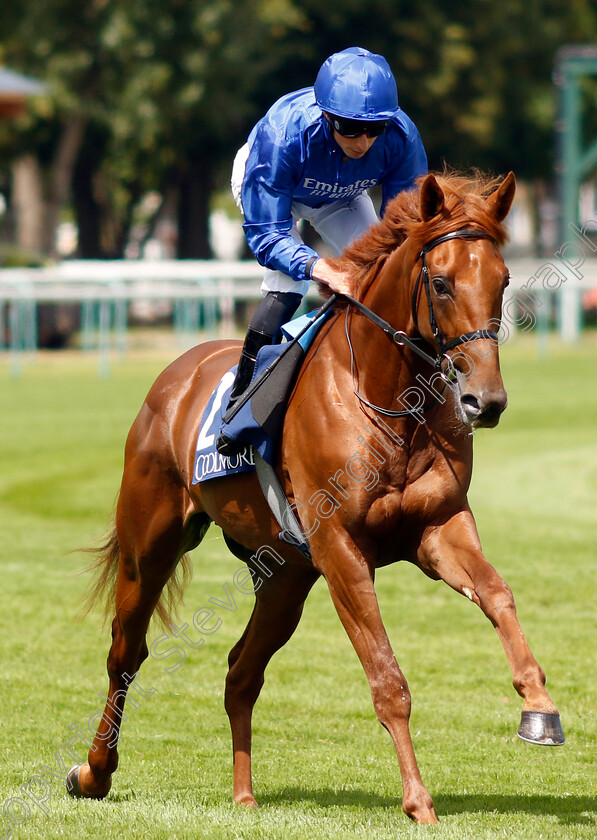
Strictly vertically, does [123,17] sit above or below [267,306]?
above

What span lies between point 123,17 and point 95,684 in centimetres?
2478

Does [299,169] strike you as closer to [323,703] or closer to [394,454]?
[394,454]

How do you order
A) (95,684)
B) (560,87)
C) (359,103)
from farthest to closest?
(560,87), (95,684), (359,103)

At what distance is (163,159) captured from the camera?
3362cm

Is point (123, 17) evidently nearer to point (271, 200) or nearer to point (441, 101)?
point (441, 101)

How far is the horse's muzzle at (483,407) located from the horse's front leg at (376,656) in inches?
26.2

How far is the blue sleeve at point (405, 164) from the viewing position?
4773mm

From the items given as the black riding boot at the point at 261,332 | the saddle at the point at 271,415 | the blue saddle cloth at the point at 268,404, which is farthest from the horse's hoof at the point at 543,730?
the black riding boot at the point at 261,332

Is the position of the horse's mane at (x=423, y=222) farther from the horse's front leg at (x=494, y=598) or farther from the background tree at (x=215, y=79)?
the background tree at (x=215, y=79)

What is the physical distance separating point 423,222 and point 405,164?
79cm

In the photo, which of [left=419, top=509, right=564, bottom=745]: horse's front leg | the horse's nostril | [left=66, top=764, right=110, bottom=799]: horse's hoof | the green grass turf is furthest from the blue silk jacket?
[left=66, top=764, right=110, bottom=799]: horse's hoof

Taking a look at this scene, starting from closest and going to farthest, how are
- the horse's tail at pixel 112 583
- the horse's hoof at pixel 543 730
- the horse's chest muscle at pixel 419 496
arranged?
1. the horse's hoof at pixel 543 730
2. the horse's chest muscle at pixel 419 496
3. the horse's tail at pixel 112 583

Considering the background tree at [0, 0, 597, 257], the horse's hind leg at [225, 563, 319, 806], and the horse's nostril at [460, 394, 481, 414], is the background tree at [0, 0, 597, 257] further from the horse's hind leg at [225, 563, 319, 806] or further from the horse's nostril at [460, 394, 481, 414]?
the horse's nostril at [460, 394, 481, 414]

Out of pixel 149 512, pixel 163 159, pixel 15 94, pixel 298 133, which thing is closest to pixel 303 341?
pixel 298 133
